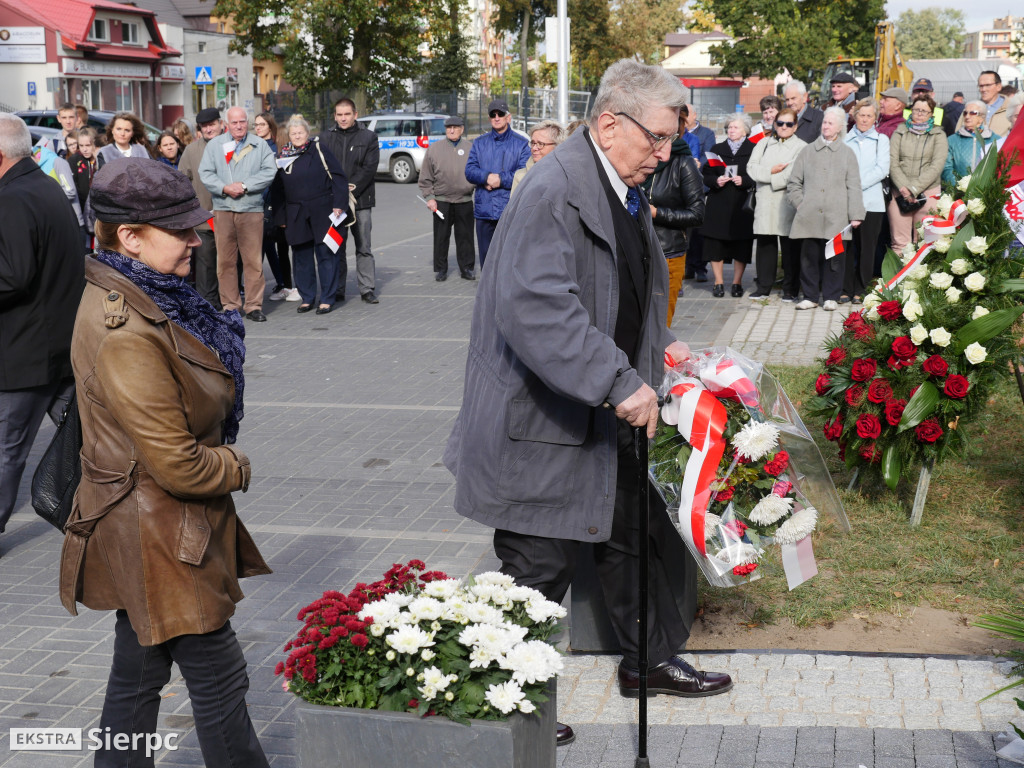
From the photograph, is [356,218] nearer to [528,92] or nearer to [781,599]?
[781,599]

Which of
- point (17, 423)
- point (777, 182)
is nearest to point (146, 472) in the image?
point (17, 423)

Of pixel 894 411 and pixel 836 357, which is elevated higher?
pixel 836 357

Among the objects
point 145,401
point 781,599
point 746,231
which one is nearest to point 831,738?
point 781,599

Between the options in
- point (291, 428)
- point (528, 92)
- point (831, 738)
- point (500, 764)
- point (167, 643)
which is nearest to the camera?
point (500, 764)

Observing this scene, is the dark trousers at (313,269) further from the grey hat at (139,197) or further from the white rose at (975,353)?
the grey hat at (139,197)

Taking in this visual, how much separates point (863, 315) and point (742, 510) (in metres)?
2.33

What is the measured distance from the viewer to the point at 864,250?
12000 millimetres

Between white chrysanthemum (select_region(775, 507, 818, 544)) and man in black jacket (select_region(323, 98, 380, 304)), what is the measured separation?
31.0 ft

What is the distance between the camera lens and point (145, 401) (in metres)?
2.88

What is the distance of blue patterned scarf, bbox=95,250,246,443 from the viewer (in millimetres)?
3014

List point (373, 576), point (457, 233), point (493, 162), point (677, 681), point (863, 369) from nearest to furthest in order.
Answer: point (677, 681) → point (373, 576) → point (863, 369) → point (493, 162) → point (457, 233)

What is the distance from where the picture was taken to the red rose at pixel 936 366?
5391mm

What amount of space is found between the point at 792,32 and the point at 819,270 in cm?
4444

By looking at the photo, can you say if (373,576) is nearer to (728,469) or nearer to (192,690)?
(728,469)
